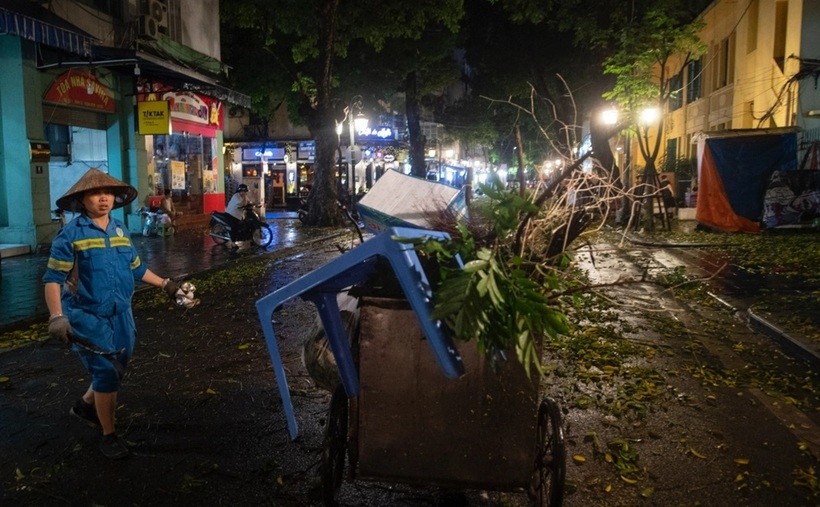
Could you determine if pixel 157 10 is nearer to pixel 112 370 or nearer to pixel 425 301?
pixel 112 370

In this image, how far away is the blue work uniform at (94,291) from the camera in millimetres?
3953

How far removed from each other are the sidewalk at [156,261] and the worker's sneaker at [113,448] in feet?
15.7

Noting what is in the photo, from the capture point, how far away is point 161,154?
21062mm

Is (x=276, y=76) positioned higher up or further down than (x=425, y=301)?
higher up

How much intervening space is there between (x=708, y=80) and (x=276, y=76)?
19.4 meters

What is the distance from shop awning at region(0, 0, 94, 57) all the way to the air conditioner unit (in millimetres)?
3230

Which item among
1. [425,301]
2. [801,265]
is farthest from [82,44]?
[801,265]

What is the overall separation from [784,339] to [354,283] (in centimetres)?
577

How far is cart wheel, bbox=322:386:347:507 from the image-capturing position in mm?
3182


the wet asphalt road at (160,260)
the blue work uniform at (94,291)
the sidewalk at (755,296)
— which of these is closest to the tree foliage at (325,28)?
the wet asphalt road at (160,260)

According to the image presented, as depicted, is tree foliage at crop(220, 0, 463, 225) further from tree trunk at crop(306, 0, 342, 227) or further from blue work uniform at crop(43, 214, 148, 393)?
blue work uniform at crop(43, 214, 148, 393)

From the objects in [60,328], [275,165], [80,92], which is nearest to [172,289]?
[60,328]

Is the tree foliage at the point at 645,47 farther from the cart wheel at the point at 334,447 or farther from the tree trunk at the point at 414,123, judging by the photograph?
the tree trunk at the point at 414,123

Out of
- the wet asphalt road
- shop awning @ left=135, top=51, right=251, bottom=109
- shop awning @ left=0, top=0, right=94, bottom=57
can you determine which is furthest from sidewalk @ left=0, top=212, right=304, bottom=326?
shop awning @ left=135, top=51, right=251, bottom=109
